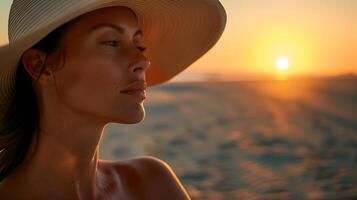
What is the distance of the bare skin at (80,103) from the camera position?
1.70m

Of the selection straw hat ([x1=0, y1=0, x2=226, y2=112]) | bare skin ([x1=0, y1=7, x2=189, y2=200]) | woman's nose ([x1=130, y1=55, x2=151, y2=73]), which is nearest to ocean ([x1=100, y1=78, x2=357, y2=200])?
straw hat ([x1=0, y1=0, x2=226, y2=112])

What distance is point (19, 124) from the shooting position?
5.96 feet

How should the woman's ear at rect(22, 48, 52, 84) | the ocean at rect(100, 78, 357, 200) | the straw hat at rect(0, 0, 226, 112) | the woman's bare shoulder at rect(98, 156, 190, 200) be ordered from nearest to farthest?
the straw hat at rect(0, 0, 226, 112) → the woman's ear at rect(22, 48, 52, 84) → the woman's bare shoulder at rect(98, 156, 190, 200) → the ocean at rect(100, 78, 357, 200)

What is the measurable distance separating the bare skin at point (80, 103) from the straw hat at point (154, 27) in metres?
0.08

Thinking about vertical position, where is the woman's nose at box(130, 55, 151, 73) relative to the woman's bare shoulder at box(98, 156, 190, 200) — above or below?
above

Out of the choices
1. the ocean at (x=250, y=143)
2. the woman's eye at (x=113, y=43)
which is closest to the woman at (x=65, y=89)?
the woman's eye at (x=113, y=43)

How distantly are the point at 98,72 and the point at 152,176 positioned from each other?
48cm

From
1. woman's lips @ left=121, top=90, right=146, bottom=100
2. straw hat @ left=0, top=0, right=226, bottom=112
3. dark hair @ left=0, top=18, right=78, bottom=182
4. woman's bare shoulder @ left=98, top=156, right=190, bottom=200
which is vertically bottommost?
woman's bare shoulder @ left=98, top=156, right=190, bottom=200

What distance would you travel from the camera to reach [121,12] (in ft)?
5.79

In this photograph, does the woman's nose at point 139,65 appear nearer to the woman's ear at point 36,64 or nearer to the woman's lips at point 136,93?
the woman's lips at point 136,93

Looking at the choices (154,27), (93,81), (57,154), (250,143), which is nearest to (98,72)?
(93,81)

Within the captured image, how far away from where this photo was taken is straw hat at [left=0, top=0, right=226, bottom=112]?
5.31 feet

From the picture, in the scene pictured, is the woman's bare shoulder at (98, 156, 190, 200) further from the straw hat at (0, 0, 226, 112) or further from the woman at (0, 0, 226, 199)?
the straw hat at (0, 0, 226, 112)

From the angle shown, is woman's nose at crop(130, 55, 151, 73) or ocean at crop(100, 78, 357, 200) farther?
ocean at crop(100, 78, 357, 200)
